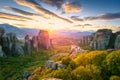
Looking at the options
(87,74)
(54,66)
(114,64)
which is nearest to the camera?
(87,74)

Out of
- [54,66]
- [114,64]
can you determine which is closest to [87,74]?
[114,64]

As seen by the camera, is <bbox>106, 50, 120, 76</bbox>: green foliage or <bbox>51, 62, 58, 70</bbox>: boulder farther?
<bbox>51, 62, 58, 70</bbox>: boulder

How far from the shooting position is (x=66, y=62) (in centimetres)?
10369

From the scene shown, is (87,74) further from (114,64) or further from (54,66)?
(54,66)

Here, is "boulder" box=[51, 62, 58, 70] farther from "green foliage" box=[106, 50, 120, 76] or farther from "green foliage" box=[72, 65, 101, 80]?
"green foliage" box=[106, 50, 120, 76]

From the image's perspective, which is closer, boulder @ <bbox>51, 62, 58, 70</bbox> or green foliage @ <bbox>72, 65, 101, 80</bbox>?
green foliage @ <bbox>72, 65, 101, 80</bbox>

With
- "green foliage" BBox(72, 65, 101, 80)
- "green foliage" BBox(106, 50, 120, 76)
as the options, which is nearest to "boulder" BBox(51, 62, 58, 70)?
"green foliage" BBox(72, 65, 101, 80)

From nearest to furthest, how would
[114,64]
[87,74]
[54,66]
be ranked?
[87,74] < [114,64] < [54,66]

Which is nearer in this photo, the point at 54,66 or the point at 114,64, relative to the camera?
the point at 114,64

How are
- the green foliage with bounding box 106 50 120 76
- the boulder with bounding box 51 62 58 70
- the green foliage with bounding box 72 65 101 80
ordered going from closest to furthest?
1. the green foliage with bounding box 72 65 101 80
2. the green foliage with bounding box 106 50 120 76
3. the boulder with bounding box 51 62 58 70

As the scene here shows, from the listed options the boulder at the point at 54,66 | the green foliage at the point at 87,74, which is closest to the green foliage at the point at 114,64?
the green foliage at the point at 87,74

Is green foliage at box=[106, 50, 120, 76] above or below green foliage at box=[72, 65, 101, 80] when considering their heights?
above

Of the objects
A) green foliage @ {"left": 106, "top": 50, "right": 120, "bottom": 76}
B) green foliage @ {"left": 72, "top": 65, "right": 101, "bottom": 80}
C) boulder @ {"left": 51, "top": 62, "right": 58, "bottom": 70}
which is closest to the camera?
green foliage @ {"left": 72, "top": 65, "right": 101, "bottom": 80}

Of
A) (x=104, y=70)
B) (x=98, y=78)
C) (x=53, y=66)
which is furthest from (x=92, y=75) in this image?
(x=53, y=66)
